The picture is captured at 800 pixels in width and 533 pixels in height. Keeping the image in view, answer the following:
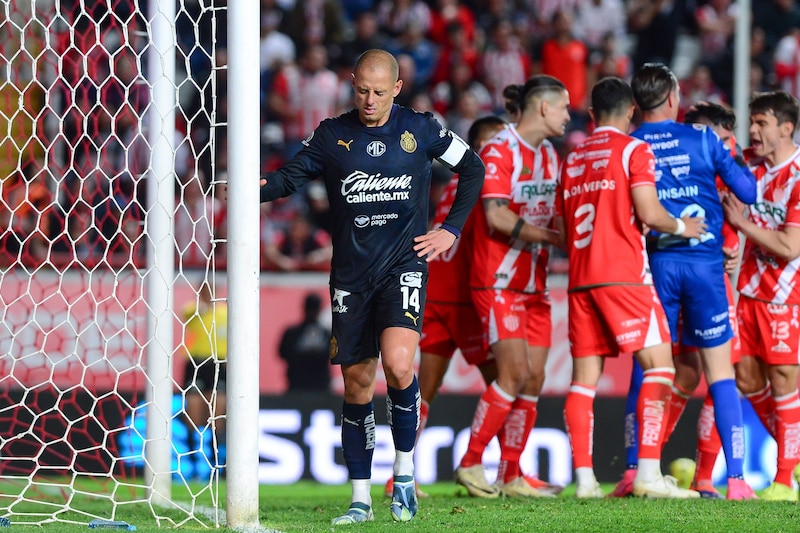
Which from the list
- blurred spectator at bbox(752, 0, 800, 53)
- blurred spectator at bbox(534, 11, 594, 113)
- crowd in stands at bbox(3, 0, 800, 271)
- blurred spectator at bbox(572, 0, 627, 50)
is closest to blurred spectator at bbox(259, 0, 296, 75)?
crowd in stands at bbox(3, 0, 800, 271)

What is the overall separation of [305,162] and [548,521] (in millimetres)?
1995

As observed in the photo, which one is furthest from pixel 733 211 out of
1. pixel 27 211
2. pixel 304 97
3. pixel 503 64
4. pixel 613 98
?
pixel 503 64

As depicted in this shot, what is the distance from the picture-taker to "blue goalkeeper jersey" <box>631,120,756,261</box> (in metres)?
6.33

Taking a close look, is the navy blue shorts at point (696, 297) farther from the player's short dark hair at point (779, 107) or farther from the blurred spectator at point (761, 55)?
the blurred spectator at point (761, 55)

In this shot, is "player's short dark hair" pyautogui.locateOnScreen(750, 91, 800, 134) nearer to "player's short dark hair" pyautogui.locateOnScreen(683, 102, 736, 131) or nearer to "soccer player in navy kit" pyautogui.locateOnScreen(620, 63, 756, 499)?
"player's short dark hair" pyautogui.locateOnScreen(683, 102, 736, 131)

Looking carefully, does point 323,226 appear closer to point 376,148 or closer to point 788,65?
point 788,65

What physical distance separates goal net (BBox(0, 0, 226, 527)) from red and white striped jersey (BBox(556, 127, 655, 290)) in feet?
6.88

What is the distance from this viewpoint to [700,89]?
45.4 ft

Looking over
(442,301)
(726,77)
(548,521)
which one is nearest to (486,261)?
(442,301)

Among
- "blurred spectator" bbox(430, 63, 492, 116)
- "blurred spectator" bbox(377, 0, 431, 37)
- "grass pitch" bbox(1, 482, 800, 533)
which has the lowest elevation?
"grass pitch" bbox(1, 482, 800, 533)

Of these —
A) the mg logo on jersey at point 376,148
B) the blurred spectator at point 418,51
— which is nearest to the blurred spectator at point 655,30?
the blurred spectator at point 418,51

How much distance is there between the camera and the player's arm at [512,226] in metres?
6.54

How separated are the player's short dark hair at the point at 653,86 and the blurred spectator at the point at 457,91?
274 inches

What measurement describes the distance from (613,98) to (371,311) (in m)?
2.11
